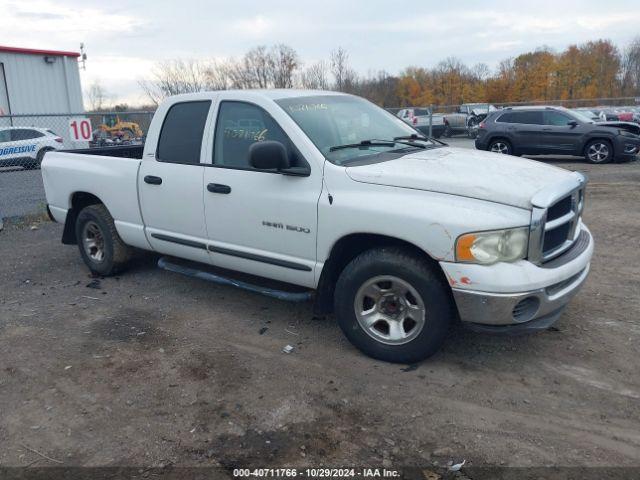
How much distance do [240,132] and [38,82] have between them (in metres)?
23.2

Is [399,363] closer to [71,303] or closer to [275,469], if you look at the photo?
[275,469]

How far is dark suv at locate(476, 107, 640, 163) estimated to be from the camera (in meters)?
15.2

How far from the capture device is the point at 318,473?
283cm

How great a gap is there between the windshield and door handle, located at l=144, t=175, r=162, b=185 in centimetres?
140

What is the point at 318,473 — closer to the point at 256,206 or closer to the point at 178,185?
the point at 256,206

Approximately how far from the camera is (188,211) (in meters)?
4.88

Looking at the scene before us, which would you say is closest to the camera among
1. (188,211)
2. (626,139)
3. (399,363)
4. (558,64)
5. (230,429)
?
(230,429)

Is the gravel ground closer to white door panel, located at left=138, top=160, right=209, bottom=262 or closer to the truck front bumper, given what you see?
the truck front bumper

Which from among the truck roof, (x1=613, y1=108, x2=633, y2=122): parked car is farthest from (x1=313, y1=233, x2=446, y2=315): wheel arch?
(x1=613, y1=108, x2=633, y2=122): parked car

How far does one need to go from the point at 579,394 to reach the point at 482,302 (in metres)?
0.87

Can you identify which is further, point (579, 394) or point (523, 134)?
point (523, 134)

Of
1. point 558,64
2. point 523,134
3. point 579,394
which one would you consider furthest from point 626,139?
point 558,64

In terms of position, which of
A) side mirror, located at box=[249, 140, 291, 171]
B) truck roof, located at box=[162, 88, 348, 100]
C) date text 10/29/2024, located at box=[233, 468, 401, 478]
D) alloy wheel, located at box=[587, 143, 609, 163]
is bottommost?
date text 10/29/2024, located at box=[233, 468, 401, 478]

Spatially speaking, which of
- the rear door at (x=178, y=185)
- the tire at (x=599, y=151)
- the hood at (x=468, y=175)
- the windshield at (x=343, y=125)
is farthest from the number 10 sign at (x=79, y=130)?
the tire at (x=599, y=151)
